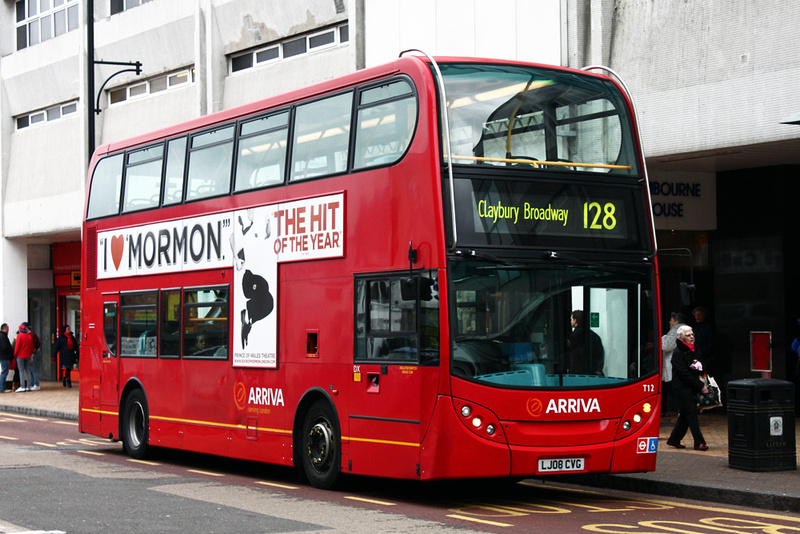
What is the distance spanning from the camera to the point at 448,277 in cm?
1012

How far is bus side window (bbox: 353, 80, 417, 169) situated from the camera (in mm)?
10711

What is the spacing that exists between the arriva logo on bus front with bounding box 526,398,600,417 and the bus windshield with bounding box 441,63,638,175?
2164 millimetres

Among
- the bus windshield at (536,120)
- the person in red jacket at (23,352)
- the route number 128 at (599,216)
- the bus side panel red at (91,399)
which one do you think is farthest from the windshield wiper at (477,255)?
the person in red jacket at (23,352)

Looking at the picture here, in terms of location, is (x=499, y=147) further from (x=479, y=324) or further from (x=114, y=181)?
(x=114, y=181)

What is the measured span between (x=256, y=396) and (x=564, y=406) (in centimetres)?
408

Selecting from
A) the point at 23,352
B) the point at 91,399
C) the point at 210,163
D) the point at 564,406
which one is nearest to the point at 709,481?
Answer: the point at 564,406

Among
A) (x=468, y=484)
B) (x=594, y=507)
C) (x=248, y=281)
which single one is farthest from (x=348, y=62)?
(x=594, y=507)

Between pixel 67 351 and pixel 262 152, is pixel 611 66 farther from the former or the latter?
pixel 67 351

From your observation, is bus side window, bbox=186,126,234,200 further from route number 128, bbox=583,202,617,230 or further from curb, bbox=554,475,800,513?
curb, bbox=554,475,800,513

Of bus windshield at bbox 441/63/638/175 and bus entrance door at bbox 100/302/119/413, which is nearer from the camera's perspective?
bus windshield at bbox 441/63/638/175

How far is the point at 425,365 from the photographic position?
10.3 metres

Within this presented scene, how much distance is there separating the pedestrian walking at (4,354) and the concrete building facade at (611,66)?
3.18 m

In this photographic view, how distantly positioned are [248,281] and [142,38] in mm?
17739

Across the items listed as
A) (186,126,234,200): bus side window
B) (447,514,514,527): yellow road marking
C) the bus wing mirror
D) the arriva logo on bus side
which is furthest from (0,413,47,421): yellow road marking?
(447,514,514,527): yellow road marking
